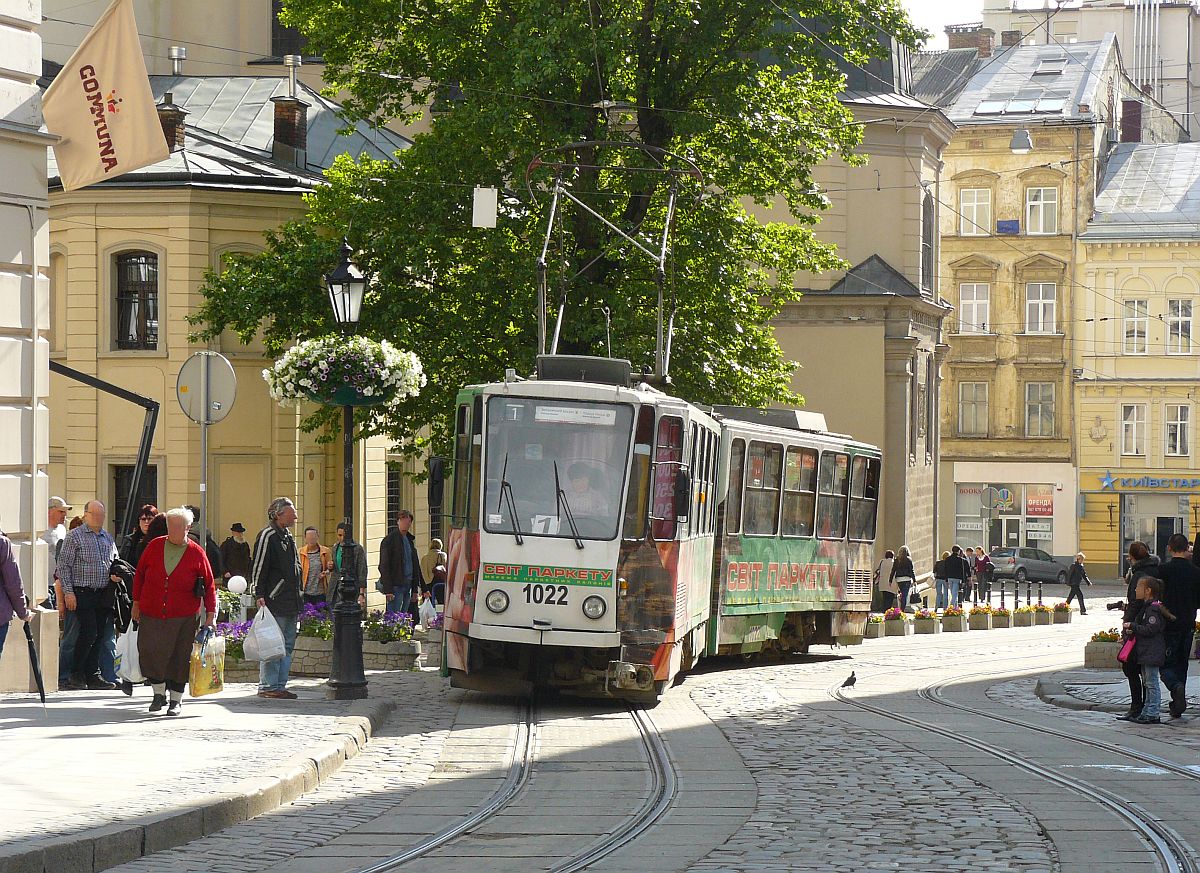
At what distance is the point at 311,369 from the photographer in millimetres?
17562

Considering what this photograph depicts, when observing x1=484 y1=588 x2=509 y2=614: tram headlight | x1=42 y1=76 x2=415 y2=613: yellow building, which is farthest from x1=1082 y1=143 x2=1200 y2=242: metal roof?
x1=484 y1=588 x2=509 y2=614: tram headlight

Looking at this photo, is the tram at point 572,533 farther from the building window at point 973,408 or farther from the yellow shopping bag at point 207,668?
the building window at point 973,408

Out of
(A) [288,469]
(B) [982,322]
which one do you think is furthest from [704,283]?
(B) [982,322]

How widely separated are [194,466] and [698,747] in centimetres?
2043

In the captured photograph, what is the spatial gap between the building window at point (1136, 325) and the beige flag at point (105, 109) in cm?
5050

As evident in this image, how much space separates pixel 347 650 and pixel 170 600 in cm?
238

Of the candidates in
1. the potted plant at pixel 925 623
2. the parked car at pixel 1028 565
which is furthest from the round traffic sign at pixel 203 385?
the parked car at pixel 1028 565

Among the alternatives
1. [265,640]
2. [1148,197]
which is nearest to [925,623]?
[265,640]

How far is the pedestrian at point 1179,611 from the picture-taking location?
16734 mm

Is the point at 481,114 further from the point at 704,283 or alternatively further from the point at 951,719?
the point at 951,719

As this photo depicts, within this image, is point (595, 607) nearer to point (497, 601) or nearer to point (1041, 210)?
point (497, 601)

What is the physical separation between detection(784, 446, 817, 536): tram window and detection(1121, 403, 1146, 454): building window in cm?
4033

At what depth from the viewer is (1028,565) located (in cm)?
6075

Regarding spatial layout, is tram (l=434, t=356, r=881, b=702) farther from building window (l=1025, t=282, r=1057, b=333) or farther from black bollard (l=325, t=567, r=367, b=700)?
building window (l=1025, t=282, r=1057, b=333)
